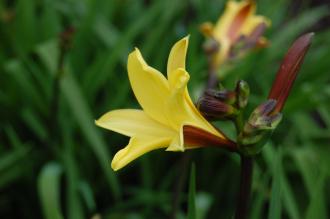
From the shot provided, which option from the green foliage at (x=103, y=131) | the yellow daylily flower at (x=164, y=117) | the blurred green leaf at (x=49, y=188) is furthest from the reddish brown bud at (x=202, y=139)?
the green foliage at (x=103, y=131)

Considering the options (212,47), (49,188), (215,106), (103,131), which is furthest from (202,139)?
(103,131)

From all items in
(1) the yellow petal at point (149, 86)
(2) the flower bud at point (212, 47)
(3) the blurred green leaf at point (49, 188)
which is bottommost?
(3) the blurred green leaf at point (49, 188)

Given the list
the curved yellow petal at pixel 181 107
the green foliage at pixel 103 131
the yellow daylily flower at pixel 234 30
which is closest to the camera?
the curved yellow petal at pixel 181 107

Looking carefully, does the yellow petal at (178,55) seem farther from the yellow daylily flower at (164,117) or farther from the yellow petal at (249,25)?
the yellow petal at (249,25)

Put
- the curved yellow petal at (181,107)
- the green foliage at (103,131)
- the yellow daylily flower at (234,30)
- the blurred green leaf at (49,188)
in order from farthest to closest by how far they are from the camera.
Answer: the green foliage at (103,131) → the yellow daylily flower at (234,30) → the blurred green leaf at (49,188) → the curved yellow petal at (181,107)

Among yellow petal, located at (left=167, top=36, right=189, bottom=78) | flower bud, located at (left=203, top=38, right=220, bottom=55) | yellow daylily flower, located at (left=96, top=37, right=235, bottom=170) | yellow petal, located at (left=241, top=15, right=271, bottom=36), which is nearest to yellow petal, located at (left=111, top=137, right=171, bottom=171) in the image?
yellow daylily flower, located at (left=96, top=37, right=235, bottom=170)

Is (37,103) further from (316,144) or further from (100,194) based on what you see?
(316,144)
